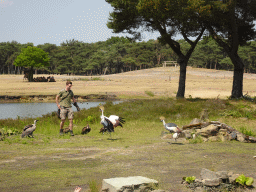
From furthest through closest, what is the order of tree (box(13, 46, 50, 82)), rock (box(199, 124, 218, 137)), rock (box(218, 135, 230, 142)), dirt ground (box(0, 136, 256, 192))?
tree (box(13, 46, 50, 82))
rock (box(199, 124, 218, 137))
rock (box(218, 135, 230, 142))
dirt ground (box(0, 136, 256, 192))

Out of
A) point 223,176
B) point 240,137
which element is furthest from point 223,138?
point 223,176

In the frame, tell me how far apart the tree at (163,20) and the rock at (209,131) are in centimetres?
1311

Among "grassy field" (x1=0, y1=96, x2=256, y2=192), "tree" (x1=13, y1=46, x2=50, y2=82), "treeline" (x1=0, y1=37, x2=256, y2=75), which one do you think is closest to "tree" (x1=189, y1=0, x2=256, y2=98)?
"grassy field" (x1=0, y1=96, x2=256, y2=192)

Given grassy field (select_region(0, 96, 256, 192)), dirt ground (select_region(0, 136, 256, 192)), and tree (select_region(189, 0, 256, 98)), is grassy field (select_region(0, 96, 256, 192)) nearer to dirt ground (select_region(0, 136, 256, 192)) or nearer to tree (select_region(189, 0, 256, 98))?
dirt ground (select_region(0, 136, 256, 192))

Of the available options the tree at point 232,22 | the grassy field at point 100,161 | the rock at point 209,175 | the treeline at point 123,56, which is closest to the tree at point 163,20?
the tree at point 232,22

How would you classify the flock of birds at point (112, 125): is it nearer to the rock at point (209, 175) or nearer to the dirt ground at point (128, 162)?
the dirt ground at point (128, 162)

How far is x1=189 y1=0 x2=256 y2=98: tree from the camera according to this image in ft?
75.6

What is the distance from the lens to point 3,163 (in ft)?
27.1

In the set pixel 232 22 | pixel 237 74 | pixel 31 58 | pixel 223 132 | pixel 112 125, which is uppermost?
pixel 232 22

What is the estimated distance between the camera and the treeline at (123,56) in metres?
112

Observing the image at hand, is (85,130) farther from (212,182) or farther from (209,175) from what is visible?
(212,182)

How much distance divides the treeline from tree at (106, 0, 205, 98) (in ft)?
262

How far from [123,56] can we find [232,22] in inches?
4025

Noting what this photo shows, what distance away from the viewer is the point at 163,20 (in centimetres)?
2523
